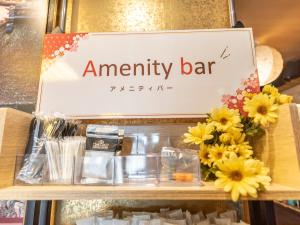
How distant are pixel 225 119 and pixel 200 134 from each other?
86 mm

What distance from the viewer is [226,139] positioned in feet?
2.16

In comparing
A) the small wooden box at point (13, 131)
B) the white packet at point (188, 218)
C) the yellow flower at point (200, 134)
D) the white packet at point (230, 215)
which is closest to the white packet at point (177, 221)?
the white packet at point (188, 218)

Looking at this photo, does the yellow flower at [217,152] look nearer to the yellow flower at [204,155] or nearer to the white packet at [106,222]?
the yellow flower at [204,155]

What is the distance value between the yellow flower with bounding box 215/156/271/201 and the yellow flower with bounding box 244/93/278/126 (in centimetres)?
14

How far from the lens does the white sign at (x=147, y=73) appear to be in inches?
33.2

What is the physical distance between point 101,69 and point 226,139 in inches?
20.3

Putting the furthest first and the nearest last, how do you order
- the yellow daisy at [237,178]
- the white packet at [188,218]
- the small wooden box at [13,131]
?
the white packet at [188,218] → the small wooden box at [13,131] → the yellow daisy at [237,178]

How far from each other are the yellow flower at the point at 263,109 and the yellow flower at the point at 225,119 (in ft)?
0.13

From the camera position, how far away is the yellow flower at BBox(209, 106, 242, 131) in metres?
0.67

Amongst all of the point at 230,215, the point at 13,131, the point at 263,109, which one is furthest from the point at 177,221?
the point at 13,131

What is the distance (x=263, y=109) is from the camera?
2.12 feet

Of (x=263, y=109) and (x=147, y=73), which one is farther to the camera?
(x=147, y=73)

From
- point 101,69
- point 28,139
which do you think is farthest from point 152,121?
point 28,139

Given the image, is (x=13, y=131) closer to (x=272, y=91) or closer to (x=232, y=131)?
(x=232, y=131)
